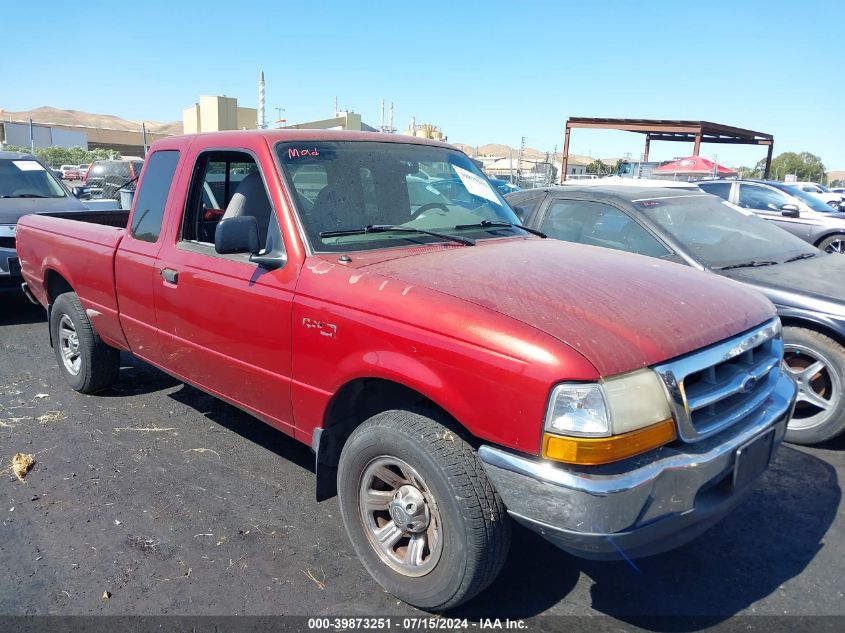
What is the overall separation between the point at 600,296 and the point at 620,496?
813 millimetres

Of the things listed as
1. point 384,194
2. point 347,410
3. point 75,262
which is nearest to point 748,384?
point 347,410

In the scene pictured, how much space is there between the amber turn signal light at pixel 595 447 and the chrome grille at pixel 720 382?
172 mm

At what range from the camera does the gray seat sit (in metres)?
3.49

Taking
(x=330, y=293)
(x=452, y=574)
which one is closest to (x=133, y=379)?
(x=330, y=293)

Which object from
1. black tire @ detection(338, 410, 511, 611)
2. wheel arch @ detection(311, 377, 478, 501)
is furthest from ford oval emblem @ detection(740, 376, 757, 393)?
wheel arch @ detection(311, 377, 478, 501)

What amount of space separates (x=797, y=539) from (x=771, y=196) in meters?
9.27

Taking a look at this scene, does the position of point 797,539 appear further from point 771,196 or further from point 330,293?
point 771,196

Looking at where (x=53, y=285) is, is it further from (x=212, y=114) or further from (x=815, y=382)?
(x=212, y=114)

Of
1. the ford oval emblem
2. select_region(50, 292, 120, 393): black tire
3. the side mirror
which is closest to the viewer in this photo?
the ford oval emblem

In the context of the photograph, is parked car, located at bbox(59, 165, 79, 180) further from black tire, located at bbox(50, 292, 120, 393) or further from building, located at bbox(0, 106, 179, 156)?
black tire, located at bbox(50, 292, 120, 393)

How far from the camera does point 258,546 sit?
313cm

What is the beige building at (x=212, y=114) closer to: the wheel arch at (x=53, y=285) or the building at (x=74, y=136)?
the building at (x=74, y=136)

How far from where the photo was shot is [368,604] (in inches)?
108

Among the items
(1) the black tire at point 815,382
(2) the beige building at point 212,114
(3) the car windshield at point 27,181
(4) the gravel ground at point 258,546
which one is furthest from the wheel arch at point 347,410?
(2) the beige building at point 212,114
